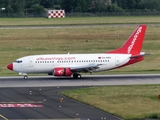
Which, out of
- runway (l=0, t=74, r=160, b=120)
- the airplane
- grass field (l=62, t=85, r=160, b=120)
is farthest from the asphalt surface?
the airplane

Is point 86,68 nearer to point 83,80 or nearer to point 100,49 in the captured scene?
point 83,80

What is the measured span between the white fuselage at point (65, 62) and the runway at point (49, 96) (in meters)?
1.24

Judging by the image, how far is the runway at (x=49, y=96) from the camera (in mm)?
40125

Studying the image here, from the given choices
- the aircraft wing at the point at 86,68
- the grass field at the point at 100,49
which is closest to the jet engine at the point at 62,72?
the aircraft wing at the point at 86,68

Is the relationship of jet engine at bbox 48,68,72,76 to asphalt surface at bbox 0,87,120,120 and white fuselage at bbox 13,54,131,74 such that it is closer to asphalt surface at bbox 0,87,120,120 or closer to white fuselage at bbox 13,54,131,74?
white fuselage at bbox 13,54,131,74

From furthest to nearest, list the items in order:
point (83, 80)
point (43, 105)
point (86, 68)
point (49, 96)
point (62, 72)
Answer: point (86, 68)
point (83, 80)
point (62, 72)
point (49, 96)
point (43, 105)

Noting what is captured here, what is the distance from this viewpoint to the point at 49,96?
48969 mm

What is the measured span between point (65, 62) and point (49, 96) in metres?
11.9

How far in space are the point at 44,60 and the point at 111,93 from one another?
13126 mm

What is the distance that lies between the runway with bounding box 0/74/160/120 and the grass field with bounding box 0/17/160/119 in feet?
6.25

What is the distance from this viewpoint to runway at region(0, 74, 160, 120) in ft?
132

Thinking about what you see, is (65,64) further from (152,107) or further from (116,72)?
(152,107)

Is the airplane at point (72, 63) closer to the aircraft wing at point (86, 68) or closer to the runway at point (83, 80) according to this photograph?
the aircraft wing at point (86, 68)

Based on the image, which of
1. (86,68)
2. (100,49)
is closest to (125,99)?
(86,68)
